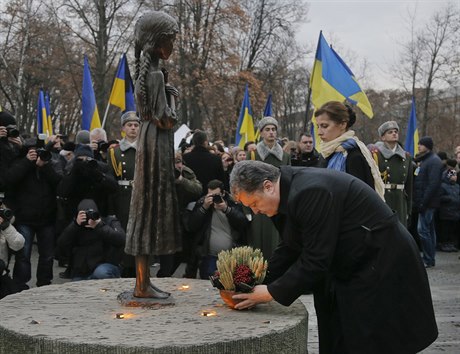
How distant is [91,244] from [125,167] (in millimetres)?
1026

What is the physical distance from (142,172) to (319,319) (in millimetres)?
1501

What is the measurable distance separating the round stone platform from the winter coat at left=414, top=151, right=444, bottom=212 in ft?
23.5

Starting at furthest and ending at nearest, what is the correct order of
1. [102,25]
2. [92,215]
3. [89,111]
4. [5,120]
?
[102,25] < [89,111] < [5,120] < [92,215]

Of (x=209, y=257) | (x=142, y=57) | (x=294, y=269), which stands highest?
(x=142, y=57)

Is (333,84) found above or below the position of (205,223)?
above

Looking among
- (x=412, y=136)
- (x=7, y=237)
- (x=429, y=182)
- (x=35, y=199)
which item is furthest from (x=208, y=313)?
(x=412, y=136)

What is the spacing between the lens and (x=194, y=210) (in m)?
7.79

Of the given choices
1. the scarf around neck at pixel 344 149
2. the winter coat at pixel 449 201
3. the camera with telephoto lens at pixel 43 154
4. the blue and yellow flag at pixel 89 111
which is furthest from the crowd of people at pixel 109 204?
the winter coat at pixel 449 201

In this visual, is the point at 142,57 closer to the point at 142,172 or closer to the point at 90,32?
the point at 142,172

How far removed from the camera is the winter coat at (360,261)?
3.09m

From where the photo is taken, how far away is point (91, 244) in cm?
695

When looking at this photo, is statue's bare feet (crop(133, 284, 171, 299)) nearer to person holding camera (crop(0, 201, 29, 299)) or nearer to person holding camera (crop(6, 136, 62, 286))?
person holding camera (crop(0, 201, 29, 299))

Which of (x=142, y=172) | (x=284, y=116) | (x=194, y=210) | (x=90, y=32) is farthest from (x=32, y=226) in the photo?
(x=284, y=116)

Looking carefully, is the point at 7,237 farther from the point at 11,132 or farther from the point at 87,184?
the point at 11,132
